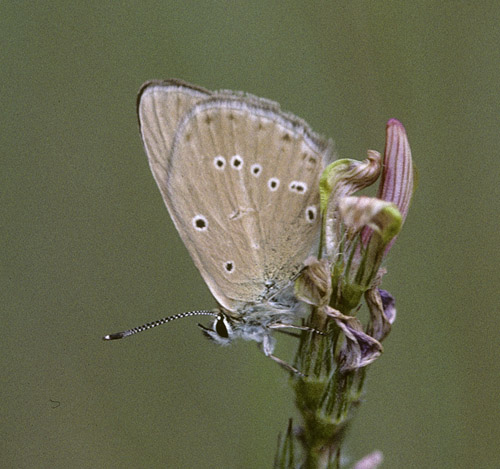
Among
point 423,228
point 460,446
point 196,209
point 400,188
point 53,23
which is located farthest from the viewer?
point 53,23

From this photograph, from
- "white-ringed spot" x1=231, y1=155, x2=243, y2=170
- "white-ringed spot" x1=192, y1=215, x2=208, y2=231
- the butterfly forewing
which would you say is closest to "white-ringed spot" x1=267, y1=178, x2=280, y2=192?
the butterfly forewing

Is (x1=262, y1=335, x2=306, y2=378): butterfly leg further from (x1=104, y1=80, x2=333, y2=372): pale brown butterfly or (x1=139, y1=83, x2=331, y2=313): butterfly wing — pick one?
(x1=139, y1=83, x2=331, y2=313): butterfly wing

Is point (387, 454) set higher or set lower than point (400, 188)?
lower

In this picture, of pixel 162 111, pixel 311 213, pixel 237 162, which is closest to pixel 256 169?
pixel 237 162

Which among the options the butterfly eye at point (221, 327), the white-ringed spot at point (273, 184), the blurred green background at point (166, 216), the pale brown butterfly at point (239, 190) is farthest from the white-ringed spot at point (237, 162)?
the blurred green background at point (166, 216)

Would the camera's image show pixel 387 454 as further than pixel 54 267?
No

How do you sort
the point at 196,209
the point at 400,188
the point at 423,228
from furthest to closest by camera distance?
1. the point at 423,228
2. the point at 196,209
3. the point at 400,188

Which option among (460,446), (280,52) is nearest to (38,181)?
(280,52)

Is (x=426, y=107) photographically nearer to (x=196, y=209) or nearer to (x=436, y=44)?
(x=436, y=44)
